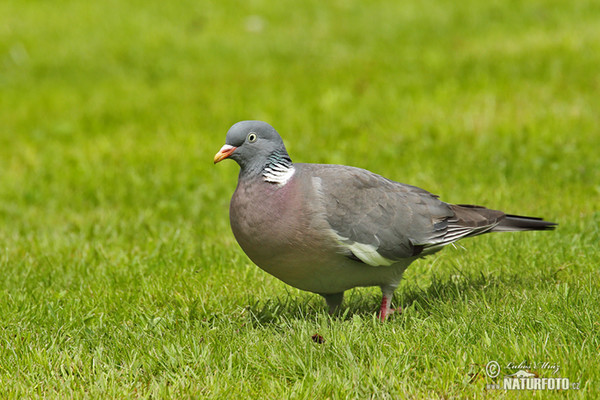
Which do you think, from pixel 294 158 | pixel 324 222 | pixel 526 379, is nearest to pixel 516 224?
pixel 324 222

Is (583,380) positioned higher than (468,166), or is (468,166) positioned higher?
(468,166)

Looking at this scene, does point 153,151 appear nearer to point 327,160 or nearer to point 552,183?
point 327,160

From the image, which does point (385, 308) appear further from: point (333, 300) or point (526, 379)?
point (526, 379)

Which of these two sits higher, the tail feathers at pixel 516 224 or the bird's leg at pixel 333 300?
the tail feathers at pixel 516 224

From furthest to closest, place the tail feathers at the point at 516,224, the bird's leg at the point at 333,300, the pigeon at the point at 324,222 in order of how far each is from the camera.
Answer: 1. the tail feathers at the point at 516,224
2. the bird's leg at the point at 333,300
3. the pigeon at the point at 324,222

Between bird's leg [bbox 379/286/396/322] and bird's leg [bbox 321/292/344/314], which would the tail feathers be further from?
bird's leg [bbox 321/292/344/314]

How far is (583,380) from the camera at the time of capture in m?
3.44

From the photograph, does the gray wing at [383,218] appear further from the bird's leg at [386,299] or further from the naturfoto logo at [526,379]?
the naturfoto logo at [526,379]

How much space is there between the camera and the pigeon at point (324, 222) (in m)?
4.25

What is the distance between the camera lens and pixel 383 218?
15.0 ft

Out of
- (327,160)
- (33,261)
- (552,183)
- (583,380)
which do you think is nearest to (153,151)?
(327,160)

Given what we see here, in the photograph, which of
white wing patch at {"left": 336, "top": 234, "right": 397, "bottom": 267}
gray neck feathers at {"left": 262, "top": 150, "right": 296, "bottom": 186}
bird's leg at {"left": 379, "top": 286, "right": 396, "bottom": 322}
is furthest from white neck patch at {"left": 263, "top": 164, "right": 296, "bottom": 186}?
bird's leg at {"left": 379, "top": 286, "right": 396, "bottom": 322}

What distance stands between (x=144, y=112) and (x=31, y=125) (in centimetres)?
155

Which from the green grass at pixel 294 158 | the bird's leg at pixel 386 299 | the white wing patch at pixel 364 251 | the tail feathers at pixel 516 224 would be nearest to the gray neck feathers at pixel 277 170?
the white wing patch at pixel 364 251
